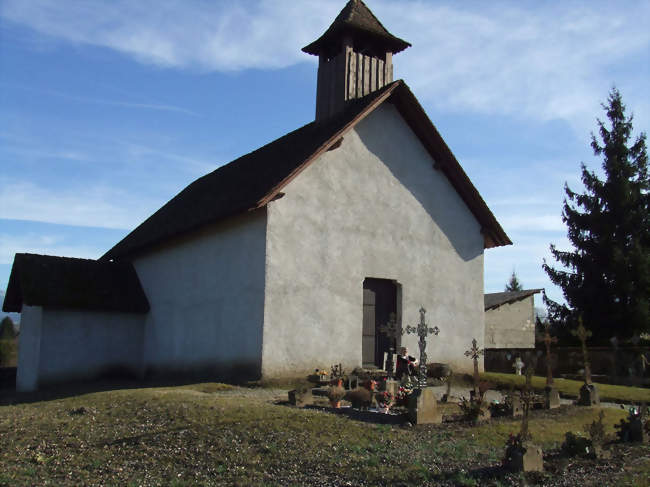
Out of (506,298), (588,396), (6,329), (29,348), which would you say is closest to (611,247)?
(506,298)

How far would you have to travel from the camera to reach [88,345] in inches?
856

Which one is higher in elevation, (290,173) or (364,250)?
(290,173)

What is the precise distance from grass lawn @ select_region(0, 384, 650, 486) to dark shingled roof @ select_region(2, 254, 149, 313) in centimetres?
882

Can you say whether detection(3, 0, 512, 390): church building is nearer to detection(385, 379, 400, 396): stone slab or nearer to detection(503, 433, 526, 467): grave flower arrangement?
detection(385, 379, 400, 396): stone slab

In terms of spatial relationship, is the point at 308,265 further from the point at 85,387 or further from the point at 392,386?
the point at 85,387

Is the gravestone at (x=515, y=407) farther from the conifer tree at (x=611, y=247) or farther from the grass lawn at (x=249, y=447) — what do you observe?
the conifer tree at (x=611, y=247)

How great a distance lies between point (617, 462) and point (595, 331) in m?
22.8

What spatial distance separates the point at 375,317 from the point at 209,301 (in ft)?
15.5

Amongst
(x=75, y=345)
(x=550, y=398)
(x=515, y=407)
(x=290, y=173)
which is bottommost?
(x=515, y=407)

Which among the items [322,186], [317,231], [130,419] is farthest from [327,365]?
[130,419]

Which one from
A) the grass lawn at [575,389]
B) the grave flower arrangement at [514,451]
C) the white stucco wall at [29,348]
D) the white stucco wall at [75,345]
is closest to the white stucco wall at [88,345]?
the white stucco wall at [75,345]

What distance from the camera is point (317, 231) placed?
18.0 m

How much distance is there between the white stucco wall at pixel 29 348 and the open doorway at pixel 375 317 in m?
10.0

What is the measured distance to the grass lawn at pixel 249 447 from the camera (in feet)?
28.2
